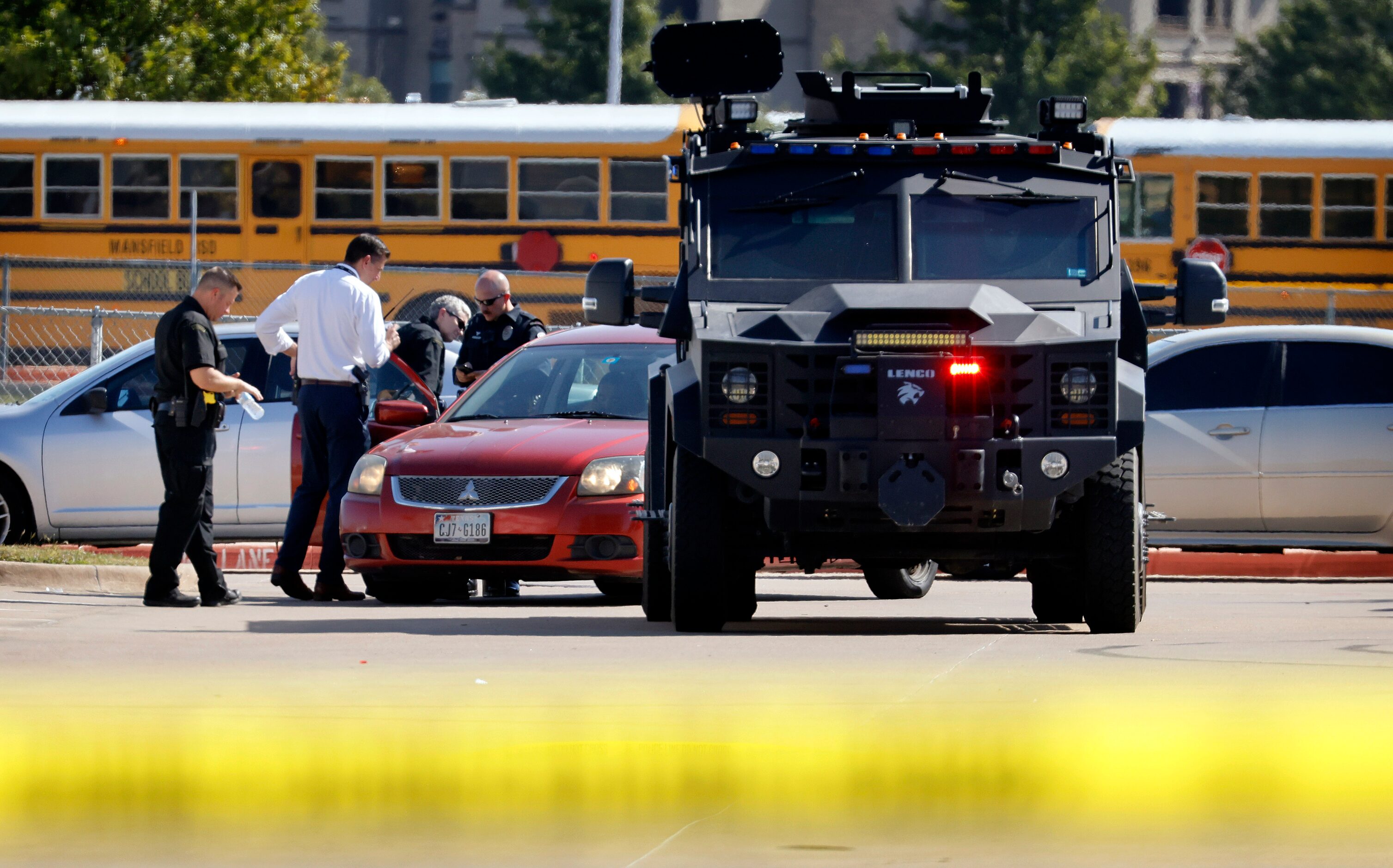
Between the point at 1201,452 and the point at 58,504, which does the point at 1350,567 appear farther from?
the point at 58,504

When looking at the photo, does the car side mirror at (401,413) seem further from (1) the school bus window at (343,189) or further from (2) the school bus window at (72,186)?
(2) the school bus window at (72,186)

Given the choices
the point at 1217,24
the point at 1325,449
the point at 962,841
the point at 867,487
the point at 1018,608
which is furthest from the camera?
the point at 1217,24

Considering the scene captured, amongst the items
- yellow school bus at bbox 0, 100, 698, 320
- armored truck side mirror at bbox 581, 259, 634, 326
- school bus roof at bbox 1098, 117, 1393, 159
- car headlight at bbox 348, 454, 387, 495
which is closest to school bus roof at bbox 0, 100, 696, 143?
yellow school bus at bbox 0, 100, 698, 320

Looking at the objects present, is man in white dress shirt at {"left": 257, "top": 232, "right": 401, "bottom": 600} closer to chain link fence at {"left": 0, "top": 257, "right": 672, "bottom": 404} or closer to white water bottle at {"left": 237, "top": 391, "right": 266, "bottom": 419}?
white water bottle at {"left": 237, "top": 391, "right": 266, "bottom": 419}

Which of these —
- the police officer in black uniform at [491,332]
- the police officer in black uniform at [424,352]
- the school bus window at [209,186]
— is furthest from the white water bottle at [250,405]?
→ the school bus window at [209,186]

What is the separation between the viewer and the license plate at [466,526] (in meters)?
11.2

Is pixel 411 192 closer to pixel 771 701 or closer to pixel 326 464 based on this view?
pixel 326 464

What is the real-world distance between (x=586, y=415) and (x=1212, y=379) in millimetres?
4212

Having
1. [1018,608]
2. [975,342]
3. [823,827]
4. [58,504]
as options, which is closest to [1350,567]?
[1018,608]

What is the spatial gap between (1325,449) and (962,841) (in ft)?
31.2

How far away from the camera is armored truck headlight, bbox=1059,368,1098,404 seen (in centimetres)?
940

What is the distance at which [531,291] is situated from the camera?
2520 centimetres

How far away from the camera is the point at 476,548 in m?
11.3

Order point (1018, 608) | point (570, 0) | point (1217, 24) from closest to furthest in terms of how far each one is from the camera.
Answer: point (1018, 608)
point (570, 0)
point (1217, 24)
